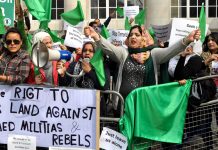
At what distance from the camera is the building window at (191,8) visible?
896 inches

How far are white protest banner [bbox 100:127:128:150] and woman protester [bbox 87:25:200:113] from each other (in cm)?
39

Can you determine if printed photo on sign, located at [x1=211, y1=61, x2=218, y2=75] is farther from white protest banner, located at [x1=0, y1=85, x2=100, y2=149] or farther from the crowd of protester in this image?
white protest banner, located at [x1=0, y1=85, x2=100, y2=149]

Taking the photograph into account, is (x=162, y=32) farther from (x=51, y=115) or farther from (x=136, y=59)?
(x=51, y=115)

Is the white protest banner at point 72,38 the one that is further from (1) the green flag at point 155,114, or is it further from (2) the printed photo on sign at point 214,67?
(1) the green flag at point 155,114

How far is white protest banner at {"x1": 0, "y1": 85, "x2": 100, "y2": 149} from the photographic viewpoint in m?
5.20

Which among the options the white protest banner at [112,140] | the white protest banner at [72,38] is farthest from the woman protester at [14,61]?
the white protest banner at [72,38]

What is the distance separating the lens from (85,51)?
645 centimetres

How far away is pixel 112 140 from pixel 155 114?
0.53 m

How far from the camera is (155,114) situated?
5.46m

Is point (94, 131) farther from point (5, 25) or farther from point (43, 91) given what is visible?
point (5, 25)

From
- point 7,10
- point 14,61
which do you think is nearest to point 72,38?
point 7,10

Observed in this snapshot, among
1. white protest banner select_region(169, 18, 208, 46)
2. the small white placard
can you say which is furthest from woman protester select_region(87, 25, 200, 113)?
white protest banner select_region(169, 18, 208, 46)

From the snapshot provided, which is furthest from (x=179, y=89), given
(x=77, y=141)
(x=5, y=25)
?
(x=5, y=25)

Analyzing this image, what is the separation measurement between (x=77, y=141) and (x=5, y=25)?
2659 mm
